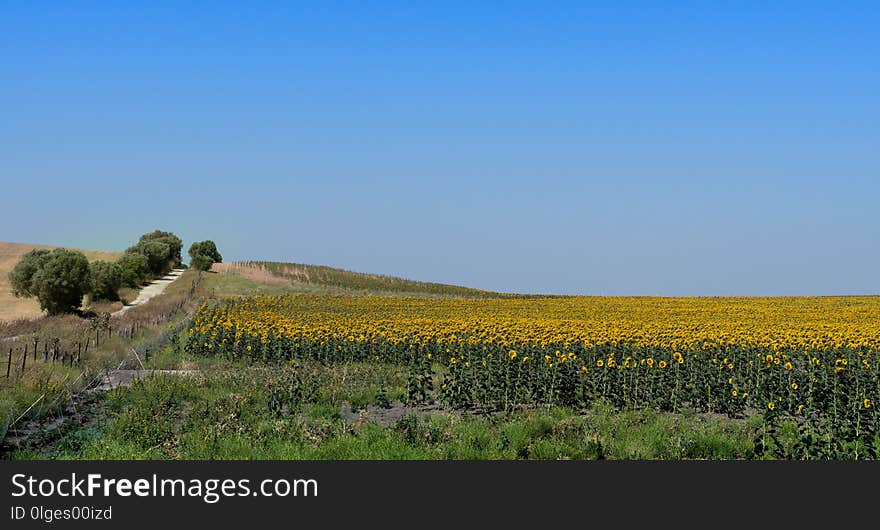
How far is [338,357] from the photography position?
1884 cm

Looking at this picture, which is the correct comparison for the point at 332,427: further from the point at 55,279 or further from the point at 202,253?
the point at 202,253

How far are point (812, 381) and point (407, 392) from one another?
682cm

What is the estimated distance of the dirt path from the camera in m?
49.5

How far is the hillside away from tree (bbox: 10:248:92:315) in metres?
10.9

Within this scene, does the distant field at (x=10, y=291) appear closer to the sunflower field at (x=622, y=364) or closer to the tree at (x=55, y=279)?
the tree at (x=55, y=279)

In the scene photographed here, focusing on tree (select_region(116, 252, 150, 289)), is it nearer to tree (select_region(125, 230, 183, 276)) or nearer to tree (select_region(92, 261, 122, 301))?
tree (select_region(125, 230, 183, 276))

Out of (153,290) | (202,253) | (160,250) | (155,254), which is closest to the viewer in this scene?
(153,290)

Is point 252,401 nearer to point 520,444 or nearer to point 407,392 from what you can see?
point 407,392

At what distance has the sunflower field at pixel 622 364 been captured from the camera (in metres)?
12.5

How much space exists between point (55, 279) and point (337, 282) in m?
17.4

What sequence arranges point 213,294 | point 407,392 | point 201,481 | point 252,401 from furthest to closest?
point 213,294, point 407,392, point 252,401, point 201,481

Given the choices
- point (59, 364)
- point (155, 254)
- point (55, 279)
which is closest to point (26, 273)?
point (55, 279)

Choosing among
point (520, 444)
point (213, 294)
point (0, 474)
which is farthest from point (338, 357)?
point (213, 294)

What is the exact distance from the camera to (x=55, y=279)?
144 feet
